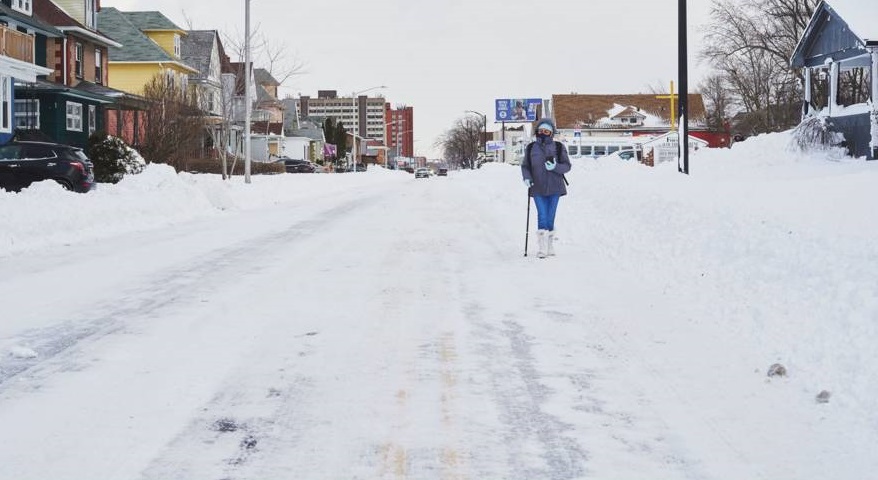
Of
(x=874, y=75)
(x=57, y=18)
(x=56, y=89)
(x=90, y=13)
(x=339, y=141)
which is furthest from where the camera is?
(x=339, y=141)

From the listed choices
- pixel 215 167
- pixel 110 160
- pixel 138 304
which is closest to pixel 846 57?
pixel 110 160

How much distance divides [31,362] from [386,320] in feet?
9.41

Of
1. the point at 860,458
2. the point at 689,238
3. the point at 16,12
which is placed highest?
the point at 16,12

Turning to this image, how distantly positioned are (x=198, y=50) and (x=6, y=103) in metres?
32.7

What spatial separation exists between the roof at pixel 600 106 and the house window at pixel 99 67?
6911cm

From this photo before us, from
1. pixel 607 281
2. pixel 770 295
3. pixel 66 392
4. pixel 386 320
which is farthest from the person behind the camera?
pixel 607 281

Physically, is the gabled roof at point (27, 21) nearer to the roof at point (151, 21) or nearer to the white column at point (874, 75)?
the roof at point (151, 21)

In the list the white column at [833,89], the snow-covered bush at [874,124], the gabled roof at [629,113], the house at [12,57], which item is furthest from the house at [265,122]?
the snow-covered bush at [874,124]

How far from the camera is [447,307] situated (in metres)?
8.45

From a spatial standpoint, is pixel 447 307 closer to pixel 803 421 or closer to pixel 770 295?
pixel 770 295

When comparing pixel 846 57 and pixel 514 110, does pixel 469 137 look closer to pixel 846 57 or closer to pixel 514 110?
pixel 514 110

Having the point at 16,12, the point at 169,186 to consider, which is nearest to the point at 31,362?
the point at 169,186

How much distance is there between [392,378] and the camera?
5777mm

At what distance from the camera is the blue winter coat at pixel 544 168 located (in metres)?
12.3
